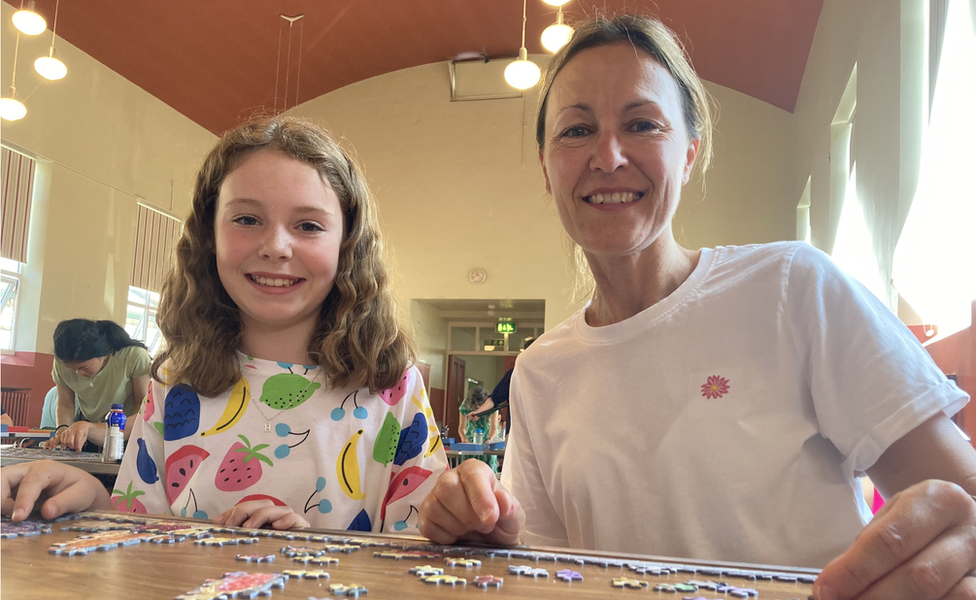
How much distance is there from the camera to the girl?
135cm

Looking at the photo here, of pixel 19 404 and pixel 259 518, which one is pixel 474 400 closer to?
pixel 259 518

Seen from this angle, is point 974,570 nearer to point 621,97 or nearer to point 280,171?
point 621,97

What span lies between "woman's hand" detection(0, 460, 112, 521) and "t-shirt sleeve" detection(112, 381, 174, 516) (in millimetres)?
244

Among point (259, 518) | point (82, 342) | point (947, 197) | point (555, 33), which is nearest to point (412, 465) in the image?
point (259, 518)

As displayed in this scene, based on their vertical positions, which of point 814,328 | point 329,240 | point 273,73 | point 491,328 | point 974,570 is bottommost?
point 974,570

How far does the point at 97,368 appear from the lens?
448 centimetres

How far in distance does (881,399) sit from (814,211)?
800 cm

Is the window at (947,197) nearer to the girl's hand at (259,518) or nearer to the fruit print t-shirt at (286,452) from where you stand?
the fruit print t-shirt at (286,452)

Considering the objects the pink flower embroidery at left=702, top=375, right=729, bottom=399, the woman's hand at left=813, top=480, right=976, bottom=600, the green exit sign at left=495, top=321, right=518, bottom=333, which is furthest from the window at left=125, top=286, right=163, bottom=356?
the woman's hand at left=813, top=480, right=976, bottom=600

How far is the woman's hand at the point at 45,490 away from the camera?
3.18ft

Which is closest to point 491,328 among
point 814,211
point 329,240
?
point 814,211

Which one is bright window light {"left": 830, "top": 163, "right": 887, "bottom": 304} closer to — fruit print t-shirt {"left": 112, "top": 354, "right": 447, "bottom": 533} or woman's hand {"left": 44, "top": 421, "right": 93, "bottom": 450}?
fruit print t-shirt {"left": 112, "top": 354, "right": 447, "bottom": 533}

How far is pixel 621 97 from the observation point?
127cm

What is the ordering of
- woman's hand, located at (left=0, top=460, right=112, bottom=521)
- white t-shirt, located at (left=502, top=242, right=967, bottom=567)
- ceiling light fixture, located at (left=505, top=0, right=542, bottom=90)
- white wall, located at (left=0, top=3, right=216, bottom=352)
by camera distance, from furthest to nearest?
white wall, located at (left=0, top=3, right=216, bottom=352)
ceiling light fixture, located at (left=505, top=0, right=542, bottom=90)
white t-shirt, located at (left=502, top=242, right=967, bottom=567)
woman's hand, located at (left=0, top=460, right=112, bottom=521)
